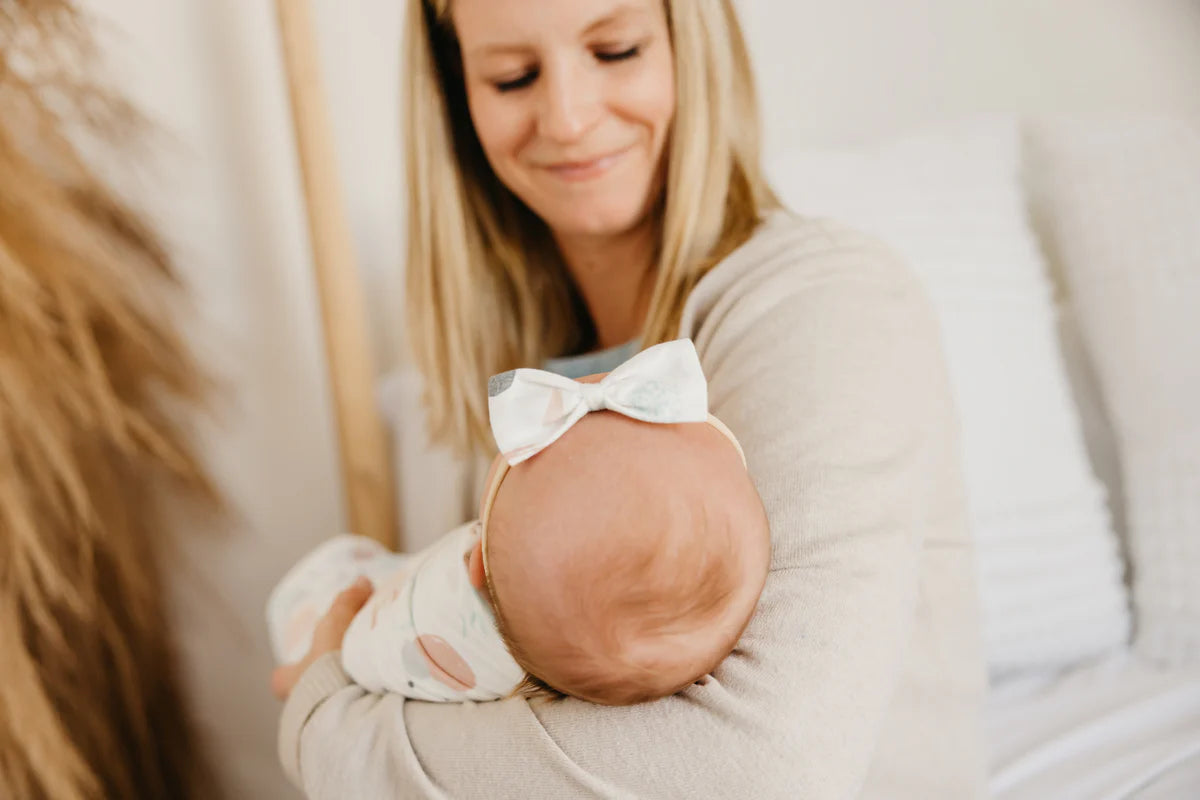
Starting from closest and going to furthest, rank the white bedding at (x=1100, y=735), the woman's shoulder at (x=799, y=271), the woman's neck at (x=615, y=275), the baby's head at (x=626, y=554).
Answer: the baby's head at (x=626, y=554) → the woman's shoulder at (x=799, y=271) → the white bedding at (x=1100, y=735) → the woman's neck at (x=615, y=275)

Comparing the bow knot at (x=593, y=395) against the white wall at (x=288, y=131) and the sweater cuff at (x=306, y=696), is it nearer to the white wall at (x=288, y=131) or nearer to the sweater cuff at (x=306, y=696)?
the sweater cuff at (x=306, y=696)

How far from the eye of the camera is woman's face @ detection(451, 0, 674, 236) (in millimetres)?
852

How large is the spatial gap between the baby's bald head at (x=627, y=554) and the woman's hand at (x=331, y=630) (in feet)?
1.19

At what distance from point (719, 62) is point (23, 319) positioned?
3.03 feet

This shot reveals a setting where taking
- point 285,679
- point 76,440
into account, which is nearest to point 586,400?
point 285,679

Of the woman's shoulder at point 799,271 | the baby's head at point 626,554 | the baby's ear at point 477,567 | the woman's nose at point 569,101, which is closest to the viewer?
the baby's head at point 626,554

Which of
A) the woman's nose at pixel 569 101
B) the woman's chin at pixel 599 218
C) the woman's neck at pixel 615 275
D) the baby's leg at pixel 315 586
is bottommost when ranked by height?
the baby's leg at pixel 315 586

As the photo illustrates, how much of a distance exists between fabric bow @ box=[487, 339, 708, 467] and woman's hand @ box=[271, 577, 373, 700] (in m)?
0.41

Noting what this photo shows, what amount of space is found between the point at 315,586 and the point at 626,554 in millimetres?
598

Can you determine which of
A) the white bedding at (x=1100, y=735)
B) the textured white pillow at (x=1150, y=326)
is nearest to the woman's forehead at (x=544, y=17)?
the textured white pillow at (x=1150, y=326)

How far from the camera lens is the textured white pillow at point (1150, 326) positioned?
109 cm

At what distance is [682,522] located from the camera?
54 centimetres

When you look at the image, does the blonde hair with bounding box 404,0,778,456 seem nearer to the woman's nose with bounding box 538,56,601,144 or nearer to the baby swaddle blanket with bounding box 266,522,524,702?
the woman's nose with bounding box 538,56,601,144

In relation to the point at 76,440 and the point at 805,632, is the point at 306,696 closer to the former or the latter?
the point at 805,632
